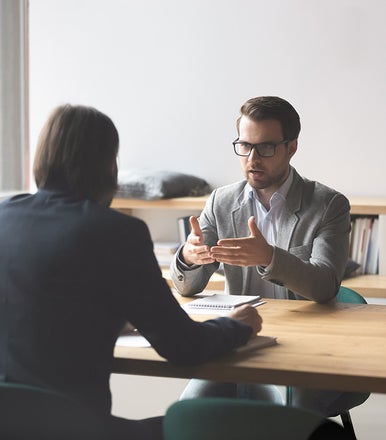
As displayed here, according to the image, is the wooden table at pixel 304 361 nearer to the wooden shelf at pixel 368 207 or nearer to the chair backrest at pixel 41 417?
the chair backrest at pixel 41 417

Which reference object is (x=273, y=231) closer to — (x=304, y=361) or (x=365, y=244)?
(x=304, y=361)

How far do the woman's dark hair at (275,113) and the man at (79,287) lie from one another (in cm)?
117

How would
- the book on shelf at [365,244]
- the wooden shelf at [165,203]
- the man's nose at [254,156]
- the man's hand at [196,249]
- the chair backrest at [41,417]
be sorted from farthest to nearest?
the wooden shelf at [165,203], the book on shelf at [365,244], the man's nose at [254,156], the man's hand at [196,249], the chair backrest at [41,417]

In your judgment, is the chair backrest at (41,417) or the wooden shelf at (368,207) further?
the wooden shelf at (368,207)

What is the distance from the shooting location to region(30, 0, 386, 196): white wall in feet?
15.4

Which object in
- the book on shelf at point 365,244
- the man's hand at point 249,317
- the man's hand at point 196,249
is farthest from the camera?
the book on shelf at point 365,244

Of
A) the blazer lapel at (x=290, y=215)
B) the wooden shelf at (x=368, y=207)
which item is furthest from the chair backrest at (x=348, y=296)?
the wooden shelf at (x=368, y=207)

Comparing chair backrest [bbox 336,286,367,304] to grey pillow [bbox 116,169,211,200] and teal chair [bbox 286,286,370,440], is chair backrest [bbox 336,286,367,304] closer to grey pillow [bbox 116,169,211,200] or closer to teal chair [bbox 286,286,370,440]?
teal chair [bbox 286,286,370,440]

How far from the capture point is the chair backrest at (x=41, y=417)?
1624 millimetres

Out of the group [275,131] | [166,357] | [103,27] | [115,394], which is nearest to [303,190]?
[275,131]

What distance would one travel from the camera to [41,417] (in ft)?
5.45

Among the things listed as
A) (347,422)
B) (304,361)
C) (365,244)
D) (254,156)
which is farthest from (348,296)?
(365,244)

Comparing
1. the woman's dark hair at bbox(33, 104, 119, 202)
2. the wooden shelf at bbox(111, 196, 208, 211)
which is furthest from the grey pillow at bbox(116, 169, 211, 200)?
the woman's dark hair at bbox(33, 104, 119, 202)

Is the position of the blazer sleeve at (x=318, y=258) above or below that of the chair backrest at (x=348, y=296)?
above
